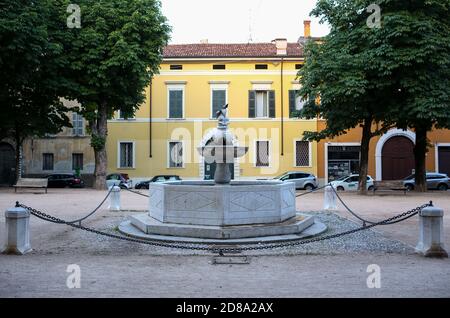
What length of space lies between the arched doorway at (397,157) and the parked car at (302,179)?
21.7 ft

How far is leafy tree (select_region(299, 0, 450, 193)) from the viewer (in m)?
21.7

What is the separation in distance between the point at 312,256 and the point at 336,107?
659 inches

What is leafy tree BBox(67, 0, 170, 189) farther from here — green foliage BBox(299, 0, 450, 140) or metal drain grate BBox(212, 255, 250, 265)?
metal drain grate BBox(212, 255, 250, 265)

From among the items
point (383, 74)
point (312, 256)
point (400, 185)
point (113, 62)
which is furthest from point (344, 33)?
point (312, 256)

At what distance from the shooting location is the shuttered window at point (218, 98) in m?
37.5

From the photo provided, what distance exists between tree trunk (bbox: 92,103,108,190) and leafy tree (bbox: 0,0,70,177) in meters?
2.79

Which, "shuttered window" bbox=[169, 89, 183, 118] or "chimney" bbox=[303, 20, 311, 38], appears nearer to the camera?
"shuttered window" bbox=[169, 89, 183, 118]

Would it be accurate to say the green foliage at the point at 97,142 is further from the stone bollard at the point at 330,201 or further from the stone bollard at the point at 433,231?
the stone bollard at the point at 433,231

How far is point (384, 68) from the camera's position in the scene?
867 inches

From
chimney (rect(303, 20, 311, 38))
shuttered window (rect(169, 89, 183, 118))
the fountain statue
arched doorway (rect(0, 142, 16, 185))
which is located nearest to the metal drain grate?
the fountain statue

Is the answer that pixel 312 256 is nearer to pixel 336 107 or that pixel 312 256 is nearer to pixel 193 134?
pixel 336 107

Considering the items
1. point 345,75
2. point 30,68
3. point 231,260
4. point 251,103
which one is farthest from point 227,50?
point 231,260

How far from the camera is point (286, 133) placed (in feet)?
121

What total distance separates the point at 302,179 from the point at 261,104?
7.54 m
